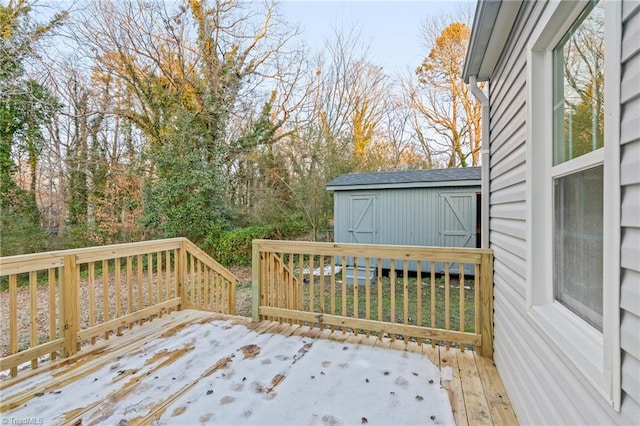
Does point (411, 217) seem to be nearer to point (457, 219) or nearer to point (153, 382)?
point (457, 219)

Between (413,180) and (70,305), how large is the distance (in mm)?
6371

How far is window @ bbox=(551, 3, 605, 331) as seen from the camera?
1.11 metres

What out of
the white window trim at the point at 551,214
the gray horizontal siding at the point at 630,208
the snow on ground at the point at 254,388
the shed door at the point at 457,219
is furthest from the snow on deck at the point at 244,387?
the shed door at the point at 457,219

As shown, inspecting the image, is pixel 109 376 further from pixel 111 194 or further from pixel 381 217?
pixel 111 194

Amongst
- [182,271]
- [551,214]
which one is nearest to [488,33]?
[551,214]

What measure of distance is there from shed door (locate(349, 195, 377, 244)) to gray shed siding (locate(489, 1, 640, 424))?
4770 mm

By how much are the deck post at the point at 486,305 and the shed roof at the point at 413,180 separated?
14.7 ft

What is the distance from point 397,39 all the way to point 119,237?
11596mm

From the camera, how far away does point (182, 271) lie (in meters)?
3.64

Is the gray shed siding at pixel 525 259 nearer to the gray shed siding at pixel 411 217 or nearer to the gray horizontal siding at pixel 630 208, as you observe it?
the gray horizontal siding at pixel 630 208

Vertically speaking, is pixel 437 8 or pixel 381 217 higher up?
pixel 437 8

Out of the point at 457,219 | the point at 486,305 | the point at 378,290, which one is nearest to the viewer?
the point at 486,305

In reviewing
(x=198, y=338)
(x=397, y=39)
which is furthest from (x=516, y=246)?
(x=397, y=39)

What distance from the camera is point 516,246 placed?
1900mm
